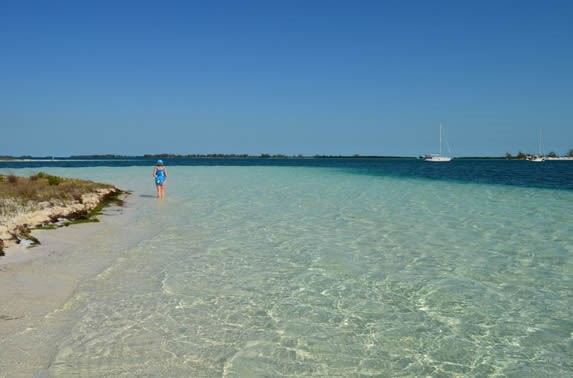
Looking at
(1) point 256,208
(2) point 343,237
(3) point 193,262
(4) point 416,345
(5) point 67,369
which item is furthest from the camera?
(1) point 256,208

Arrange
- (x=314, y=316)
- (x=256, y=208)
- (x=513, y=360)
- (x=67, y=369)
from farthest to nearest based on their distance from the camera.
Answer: (x=256, y=208)
(x=314, y=316)
(x=513, y=360)
(x=67, y=369)

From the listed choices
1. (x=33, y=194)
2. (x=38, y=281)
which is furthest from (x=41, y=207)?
(x=38, y=281)

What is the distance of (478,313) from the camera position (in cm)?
680

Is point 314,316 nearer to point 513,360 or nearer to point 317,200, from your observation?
point 513,360

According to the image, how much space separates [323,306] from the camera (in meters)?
7.05

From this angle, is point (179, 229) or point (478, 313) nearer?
point (478, 313)

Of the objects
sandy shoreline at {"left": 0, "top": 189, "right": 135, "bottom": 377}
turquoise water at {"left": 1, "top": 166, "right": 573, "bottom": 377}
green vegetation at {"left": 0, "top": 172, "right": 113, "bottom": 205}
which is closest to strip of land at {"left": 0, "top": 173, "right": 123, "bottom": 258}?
green vegetation at {"left": 0, "top": 172, "right": 113, "bottom": 205}

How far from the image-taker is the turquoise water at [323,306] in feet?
16.8

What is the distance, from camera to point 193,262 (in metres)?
9.84

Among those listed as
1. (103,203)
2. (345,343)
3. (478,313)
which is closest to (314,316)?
(345,343)

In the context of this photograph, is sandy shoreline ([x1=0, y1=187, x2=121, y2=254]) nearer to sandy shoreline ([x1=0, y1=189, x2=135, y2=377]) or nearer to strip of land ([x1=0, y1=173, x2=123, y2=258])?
strip of land ([x1=0, y1=173, x2=123, y2=258])

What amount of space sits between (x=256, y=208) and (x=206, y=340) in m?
14.7

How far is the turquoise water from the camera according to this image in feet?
16.8

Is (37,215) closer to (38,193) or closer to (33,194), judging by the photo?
(33,194)
